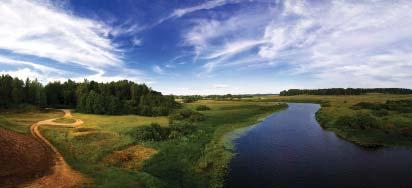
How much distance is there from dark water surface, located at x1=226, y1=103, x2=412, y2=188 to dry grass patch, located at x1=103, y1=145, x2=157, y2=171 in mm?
12743

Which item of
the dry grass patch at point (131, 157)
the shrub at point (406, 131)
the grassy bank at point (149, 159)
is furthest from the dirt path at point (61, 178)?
the shrub at point (406, 131)

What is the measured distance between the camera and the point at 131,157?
40.6 meters

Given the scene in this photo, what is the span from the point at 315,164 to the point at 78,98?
313ft

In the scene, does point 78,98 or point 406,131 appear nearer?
point 406,131

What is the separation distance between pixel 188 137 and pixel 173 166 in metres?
19.7

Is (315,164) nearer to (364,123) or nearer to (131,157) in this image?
(131,157)

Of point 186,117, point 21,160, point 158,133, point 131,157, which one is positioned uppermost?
point 186,117

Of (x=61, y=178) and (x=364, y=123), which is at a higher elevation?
(x=364, y=123)

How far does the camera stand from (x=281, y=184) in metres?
31.2

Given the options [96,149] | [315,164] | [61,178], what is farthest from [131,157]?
[315,164]

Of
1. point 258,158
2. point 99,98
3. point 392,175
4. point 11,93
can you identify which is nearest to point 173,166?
point 258,158

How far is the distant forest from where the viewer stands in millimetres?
94688

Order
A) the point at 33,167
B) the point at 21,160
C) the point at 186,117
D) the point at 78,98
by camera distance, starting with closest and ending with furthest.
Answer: the point at 33,167 < the point at 21,160 < the point at 186,117 < the point at 78,98

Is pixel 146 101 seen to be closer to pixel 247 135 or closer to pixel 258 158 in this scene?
pixel 247 135
